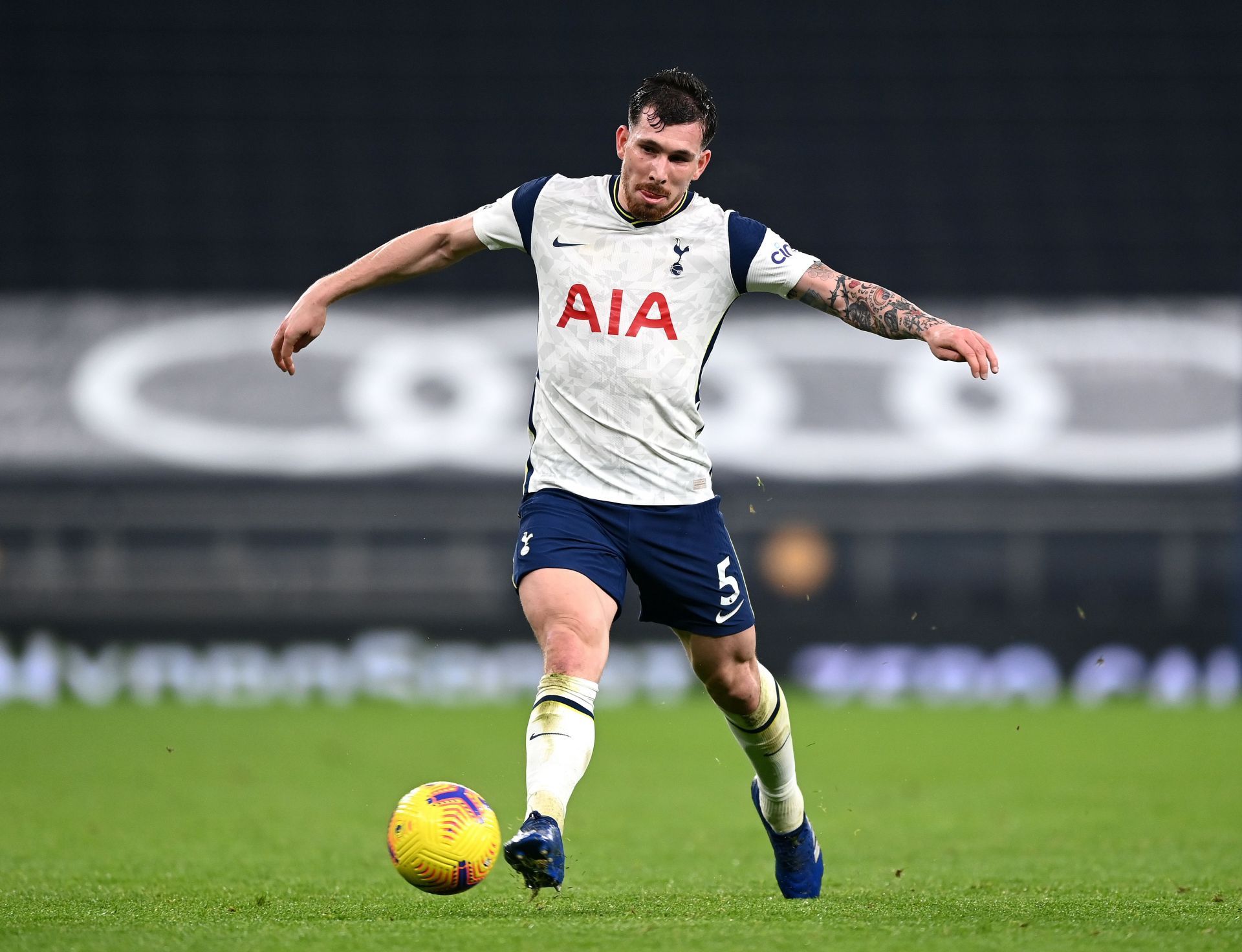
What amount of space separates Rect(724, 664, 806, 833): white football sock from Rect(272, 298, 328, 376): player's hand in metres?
1.59

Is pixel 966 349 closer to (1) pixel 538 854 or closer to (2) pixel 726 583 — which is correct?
(2) pixel 726 583

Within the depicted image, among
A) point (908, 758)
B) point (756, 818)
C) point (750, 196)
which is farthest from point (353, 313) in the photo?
point (756, 818)

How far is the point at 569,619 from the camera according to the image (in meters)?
4.39

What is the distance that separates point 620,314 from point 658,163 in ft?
1.36

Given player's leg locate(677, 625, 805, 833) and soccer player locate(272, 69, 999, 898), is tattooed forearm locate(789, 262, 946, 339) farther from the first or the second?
player's leg locate(677, 625, 805, 833)

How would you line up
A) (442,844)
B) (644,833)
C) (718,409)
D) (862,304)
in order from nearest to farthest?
1. (442,844)
2. (862,304)
3. (644,833)
4. (718,409)

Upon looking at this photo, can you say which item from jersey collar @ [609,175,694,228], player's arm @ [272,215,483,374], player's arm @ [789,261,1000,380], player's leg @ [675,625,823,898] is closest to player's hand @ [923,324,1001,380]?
player's arm @ [789,261,1000,380]

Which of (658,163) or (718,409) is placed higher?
(658,163)

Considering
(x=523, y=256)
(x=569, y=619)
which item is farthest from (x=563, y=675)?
(x=523, y=256)

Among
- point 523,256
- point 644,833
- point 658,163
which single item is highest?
point 523,256

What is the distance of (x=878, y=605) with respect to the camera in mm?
15219

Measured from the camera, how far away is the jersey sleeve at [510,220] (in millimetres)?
4844

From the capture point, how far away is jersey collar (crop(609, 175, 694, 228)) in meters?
4.77

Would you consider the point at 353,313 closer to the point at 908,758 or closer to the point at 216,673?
the point at 216,673
